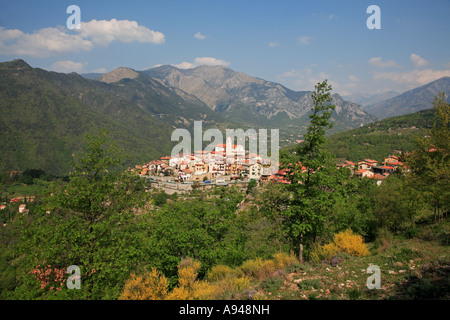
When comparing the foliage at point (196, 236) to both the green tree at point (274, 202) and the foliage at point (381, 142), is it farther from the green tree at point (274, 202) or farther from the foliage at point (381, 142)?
the foliage at point (381, 142)

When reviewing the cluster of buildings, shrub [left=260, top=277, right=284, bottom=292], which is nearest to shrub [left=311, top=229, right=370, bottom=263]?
shrub [left=260, top=277, right=284, bottom=292]

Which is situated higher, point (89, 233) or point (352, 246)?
point (89, 233)

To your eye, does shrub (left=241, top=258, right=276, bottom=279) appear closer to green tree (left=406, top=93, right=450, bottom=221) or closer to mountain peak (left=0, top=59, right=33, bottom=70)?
green tree (left=406, top=93, right=450, bottom=221)

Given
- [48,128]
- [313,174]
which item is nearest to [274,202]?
[313,174]

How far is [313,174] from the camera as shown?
28.0 feet

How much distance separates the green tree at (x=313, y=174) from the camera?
8453mm

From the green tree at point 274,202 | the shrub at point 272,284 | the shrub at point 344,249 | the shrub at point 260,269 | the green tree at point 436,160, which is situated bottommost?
the shrub at point 260,269

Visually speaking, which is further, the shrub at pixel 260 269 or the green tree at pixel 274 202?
the green tree at pixel 274 202

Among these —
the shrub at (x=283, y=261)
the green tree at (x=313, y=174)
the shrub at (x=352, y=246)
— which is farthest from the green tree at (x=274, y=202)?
the shrub at (x=352, y=246)

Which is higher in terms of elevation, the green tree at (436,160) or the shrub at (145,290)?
the green tree at (436,160)

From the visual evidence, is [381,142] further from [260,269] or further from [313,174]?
[260,269]
